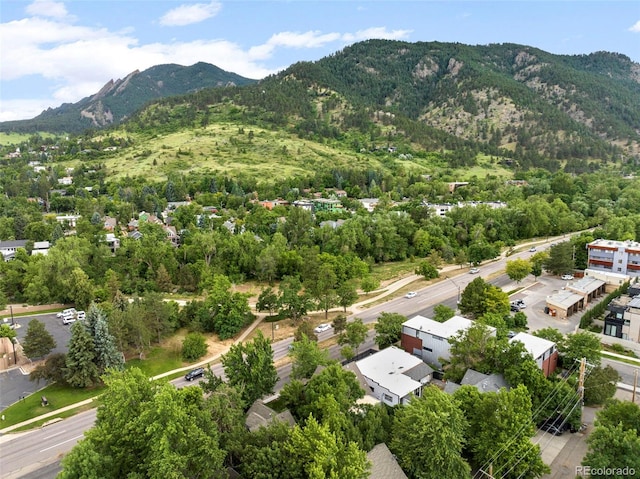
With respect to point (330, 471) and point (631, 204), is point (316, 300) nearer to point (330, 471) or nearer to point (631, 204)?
point (330, 471)

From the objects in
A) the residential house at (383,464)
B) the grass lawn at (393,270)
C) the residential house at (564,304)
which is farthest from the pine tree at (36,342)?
the residential house at (564,304)

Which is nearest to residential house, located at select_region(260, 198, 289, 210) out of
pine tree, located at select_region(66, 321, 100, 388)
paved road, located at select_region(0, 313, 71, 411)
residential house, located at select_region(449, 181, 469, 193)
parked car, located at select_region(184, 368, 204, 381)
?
residential house, located at select_region(449, 181, 469, 193)

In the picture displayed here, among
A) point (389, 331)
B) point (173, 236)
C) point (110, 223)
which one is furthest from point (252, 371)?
point (110, 223)

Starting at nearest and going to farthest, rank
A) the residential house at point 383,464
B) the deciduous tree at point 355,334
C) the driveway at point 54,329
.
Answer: the residential house at point 383,464, the deciduous tree at point 355,334, the driveway at point 54,329

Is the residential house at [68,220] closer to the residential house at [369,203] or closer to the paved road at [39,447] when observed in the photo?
the residential house at [369,203]

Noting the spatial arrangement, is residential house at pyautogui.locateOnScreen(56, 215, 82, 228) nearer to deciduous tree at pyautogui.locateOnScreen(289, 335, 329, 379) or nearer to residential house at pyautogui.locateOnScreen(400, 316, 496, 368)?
deciduous tree at pyautogui.locateOnScreen(289, 335, 329, 379)

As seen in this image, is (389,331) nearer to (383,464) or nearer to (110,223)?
(383,464)
